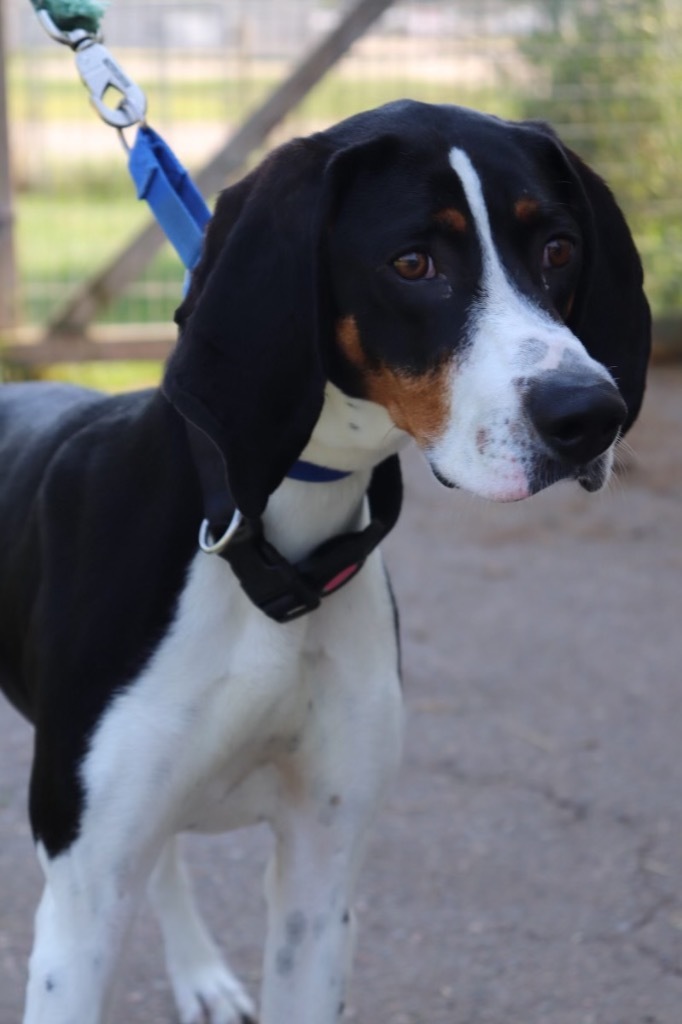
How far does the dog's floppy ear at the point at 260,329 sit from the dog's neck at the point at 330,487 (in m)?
0.16

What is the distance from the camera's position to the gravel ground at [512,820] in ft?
10.4

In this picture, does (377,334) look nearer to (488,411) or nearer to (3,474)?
(488,411)

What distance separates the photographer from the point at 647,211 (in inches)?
304

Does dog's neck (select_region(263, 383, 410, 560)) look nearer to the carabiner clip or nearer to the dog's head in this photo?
the dog's head

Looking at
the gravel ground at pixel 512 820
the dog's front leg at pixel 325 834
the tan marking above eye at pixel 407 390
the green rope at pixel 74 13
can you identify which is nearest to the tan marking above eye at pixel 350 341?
the tan marking above eye at pixel 407 390

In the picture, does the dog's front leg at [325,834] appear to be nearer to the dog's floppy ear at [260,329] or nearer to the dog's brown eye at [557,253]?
the dog's floppy ear at [260,329]

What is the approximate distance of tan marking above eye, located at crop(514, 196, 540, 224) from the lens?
2119 millimetres

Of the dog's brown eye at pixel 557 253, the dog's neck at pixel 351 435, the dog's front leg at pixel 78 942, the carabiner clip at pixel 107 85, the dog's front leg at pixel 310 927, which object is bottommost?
the dog's front leg at pixel 310 927

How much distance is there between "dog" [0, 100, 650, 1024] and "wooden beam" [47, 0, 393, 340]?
4.48m


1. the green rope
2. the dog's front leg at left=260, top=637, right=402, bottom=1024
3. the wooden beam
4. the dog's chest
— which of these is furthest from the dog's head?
the wooden beam

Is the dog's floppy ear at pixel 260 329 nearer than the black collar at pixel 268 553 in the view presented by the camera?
Yes

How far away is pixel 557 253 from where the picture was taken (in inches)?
86.3

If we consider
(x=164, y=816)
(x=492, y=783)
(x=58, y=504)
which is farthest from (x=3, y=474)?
(x=492, y=783)

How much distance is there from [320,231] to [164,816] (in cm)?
87
